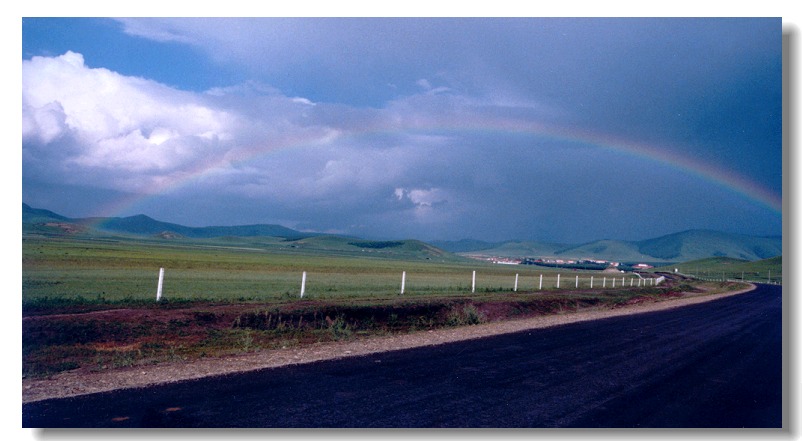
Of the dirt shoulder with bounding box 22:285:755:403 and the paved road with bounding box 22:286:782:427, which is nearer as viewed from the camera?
the paved road with bounding box 22:286:782:427

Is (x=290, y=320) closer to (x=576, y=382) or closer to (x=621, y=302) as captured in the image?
(x=576, y=382)

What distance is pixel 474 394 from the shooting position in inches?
403

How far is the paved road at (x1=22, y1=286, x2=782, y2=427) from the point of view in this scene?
8617mm

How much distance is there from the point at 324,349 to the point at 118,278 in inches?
1050

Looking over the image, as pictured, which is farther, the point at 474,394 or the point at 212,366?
the point at 212,366

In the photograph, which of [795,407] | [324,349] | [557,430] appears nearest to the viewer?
[557,430]

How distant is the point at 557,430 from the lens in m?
8.43

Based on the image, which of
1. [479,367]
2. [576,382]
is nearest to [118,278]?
[479,367]

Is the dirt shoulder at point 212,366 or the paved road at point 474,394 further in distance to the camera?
the dirt shoulder at point 212,366

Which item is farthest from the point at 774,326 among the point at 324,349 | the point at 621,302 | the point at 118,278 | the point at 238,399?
the point at 118,278

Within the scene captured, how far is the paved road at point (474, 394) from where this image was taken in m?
8.62

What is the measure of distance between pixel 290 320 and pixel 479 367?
9.79 meters

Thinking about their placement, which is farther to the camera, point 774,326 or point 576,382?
point 774,326

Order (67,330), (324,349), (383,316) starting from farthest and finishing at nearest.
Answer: (383,316), (67,330), (324,349)
